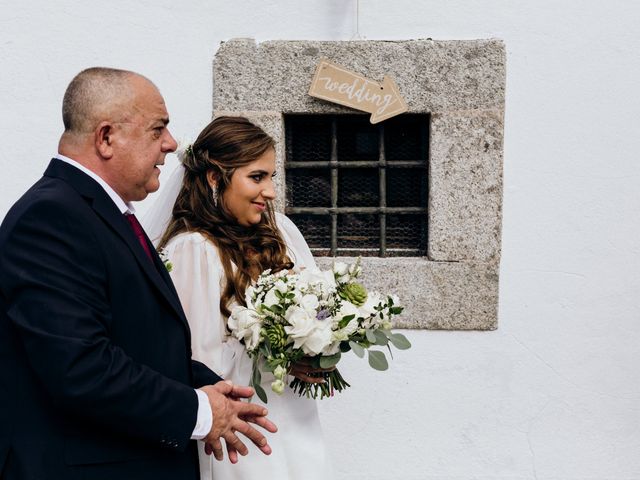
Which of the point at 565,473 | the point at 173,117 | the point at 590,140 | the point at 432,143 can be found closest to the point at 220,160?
the point at 173,117

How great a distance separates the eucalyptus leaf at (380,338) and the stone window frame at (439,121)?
121cm

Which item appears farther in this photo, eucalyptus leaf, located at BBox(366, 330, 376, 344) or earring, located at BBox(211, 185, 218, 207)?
earring, located at BBox(211, 185, 218, 207)

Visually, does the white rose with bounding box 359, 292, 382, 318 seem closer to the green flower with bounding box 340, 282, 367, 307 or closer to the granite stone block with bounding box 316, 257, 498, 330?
the green flower with bounding box 340, 282, 367, 307

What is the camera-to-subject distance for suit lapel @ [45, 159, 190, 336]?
194 centimetres

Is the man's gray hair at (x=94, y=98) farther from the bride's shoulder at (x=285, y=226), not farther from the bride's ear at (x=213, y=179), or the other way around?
the bride's shoulder at (x=285, y=226)

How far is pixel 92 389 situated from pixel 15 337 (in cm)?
28

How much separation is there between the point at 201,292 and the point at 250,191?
42 cm

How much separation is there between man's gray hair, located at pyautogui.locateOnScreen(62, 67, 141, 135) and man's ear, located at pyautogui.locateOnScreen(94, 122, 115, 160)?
17mm

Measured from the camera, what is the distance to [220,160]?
2.78 m

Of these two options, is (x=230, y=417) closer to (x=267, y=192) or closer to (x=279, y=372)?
(x=279, y=372)

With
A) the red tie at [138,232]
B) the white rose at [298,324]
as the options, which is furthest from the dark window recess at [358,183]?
the red tie at [138,232]

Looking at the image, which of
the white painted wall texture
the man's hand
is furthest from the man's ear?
the white painted wall texture

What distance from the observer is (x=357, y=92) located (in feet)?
12.3

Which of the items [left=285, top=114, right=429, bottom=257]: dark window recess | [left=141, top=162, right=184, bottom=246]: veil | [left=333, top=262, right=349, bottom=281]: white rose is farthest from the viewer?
[left=285, top=114, right=429, bottom=257]: dark window recess
